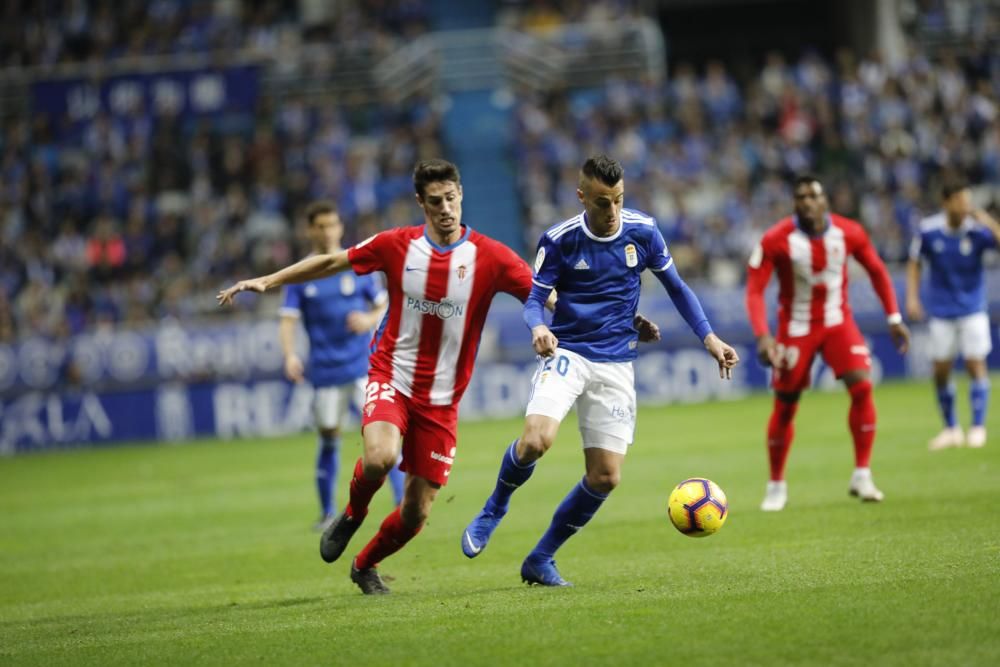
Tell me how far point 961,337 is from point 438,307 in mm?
8361

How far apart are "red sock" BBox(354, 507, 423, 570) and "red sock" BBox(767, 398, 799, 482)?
4.04 meters

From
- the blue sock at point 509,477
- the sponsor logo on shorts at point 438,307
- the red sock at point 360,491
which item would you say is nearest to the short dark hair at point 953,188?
the blue sock at point 509,477

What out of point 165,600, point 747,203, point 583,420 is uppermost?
point 747,203

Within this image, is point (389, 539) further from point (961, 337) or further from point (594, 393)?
point (961, 337)

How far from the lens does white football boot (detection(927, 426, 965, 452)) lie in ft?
46.1

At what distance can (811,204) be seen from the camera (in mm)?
10625

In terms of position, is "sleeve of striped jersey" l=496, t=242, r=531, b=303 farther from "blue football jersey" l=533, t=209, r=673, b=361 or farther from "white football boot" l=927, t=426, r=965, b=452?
"white football boot" l=927, t=426, r=965, b=452

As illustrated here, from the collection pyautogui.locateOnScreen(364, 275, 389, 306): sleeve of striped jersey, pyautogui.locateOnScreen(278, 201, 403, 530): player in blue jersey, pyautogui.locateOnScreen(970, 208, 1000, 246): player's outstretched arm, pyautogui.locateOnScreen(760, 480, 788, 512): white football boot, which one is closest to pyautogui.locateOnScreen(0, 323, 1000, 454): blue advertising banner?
pyautogui.locateOnScreen(970, 208, 1000, 246): player's outstretched arm

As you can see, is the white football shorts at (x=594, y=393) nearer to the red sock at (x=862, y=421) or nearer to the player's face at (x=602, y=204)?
the player's face at (x=602, y=204)

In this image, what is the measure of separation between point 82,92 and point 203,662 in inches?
1027

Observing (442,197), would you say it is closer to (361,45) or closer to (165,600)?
(165,600)

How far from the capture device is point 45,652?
6.73m

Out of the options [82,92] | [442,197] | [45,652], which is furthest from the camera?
[82,92]

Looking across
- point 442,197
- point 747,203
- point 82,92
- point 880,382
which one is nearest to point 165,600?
point 442,197
